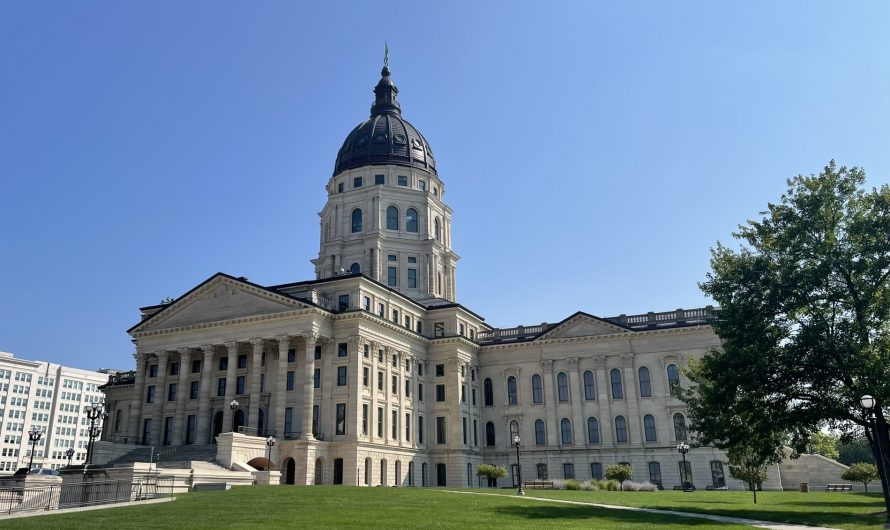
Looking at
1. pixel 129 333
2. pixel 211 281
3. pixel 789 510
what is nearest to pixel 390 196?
pixel 211 281

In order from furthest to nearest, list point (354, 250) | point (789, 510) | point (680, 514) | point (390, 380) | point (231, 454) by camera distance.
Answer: point (354, 250) → point (390, 380) → point (231, 454) → point (789, 510) → point (680, 514)

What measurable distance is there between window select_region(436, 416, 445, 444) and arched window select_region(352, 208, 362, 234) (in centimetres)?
2513

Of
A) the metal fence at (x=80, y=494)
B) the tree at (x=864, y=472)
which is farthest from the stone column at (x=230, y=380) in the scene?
the tree at (x=864, y=472)

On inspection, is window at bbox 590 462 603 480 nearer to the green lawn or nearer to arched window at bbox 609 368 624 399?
arched window at bbox 609 368 624 399

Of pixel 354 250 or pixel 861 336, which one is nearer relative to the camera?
pixel 861 336

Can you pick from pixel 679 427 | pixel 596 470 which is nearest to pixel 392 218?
pixel 596 470

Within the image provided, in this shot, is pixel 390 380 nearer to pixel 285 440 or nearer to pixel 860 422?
pixel 285 440

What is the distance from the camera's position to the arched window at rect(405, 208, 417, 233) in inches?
3221

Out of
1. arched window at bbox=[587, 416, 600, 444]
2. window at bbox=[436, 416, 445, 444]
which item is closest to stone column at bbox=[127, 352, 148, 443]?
window at bbox=[436, 416, 445, 444]

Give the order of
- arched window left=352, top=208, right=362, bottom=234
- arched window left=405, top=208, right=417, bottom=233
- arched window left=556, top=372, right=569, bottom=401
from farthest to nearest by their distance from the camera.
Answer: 1. arched window left=405, top=208, right=417, bottom=233
2. arched window left=352, top=208, right=362, bottom=234
3. arched window left=556, top=372, right=569, bottom=401

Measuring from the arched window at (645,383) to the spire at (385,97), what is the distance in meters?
Result: 47.0

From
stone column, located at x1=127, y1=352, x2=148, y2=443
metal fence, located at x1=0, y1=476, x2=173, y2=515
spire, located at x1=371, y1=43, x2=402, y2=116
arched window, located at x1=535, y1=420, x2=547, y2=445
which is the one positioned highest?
spire, located at x1=371, y1=43, x2=402, y2=116

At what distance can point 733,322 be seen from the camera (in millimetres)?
33250

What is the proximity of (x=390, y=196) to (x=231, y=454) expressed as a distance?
4028 centimetres
